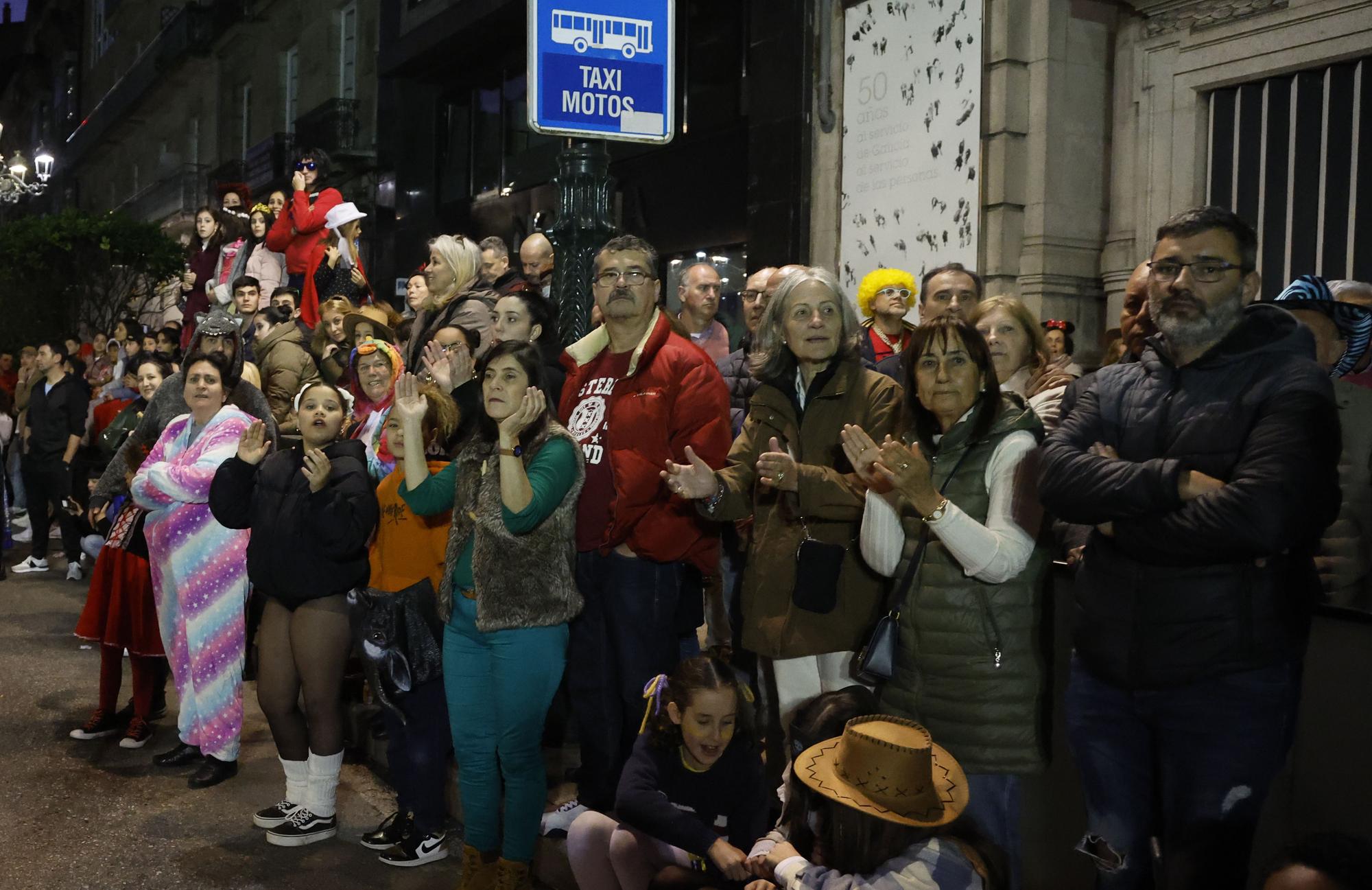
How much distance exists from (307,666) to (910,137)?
255 inches

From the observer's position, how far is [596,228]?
19.7 ft

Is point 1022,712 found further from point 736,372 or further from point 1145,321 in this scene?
point 736,372

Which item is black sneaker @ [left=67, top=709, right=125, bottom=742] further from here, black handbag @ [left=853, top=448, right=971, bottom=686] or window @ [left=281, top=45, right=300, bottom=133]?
window @ [left=281, top=45, right=300, bottom=133]

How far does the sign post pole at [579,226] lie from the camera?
236 inches

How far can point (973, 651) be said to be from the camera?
366 cm

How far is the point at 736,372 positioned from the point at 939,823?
3623 millimetres

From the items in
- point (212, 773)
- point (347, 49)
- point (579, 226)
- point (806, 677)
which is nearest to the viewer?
point (806, 677)

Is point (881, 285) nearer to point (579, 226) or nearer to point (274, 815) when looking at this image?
point (579, 226)

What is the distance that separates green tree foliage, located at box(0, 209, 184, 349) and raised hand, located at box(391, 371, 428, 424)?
18.6 meters

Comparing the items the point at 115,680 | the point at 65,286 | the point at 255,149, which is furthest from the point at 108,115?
the point at 115,680

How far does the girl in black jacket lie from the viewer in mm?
5496

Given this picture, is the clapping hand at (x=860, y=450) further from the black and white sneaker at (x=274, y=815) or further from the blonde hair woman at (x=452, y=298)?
the black and white sneaker at (x=274, y=815)

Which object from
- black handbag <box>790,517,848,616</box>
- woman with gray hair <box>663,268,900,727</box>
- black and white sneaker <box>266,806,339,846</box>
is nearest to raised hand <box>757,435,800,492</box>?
woman with gray hair <box>663,268,900,727</box>

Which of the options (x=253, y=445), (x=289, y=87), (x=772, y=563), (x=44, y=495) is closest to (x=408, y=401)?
(x=253, y=445)
